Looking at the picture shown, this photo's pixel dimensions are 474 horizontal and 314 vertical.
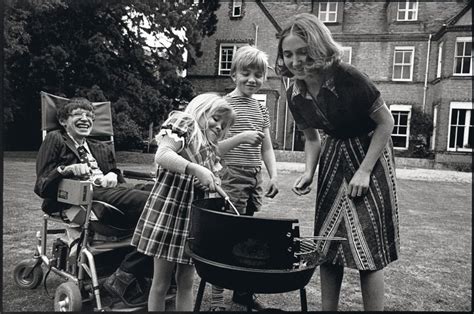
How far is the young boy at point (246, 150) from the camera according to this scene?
93.3 inches

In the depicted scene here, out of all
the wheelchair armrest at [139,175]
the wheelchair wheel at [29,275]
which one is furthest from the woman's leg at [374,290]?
the wheelchair wheel at [29,275]

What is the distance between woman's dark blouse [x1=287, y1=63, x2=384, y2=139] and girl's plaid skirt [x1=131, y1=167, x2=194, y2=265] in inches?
24.7

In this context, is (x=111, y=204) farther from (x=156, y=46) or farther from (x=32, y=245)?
(x=156, y=46)

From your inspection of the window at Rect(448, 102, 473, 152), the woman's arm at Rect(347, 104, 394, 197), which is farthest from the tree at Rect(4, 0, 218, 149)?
the window at Rect(448, 102, 473, 152)

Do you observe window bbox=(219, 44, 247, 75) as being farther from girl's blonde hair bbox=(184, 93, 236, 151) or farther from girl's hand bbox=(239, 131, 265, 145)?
girl's blonde hair bbox=(184, 93, 236, 151)

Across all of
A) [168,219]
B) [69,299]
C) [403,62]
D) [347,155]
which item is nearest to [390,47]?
[403,62]

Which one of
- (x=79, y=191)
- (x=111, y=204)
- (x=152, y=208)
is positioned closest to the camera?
(x=152, y=208)

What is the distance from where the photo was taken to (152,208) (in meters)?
1.94

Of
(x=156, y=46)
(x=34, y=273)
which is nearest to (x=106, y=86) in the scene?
(x=156, y=46)

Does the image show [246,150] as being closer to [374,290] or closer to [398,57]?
[374,290]

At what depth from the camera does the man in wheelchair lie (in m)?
2.35

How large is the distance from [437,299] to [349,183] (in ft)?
5.25

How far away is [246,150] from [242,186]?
0.22 meters

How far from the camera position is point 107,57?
11.9 meters
